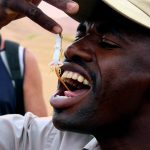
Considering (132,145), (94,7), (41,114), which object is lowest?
(41,114)

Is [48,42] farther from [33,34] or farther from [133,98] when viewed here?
[133,98]

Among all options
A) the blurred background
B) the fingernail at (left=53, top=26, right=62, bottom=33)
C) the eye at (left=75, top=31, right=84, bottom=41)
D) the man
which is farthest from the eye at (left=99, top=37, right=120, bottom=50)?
the blurred background

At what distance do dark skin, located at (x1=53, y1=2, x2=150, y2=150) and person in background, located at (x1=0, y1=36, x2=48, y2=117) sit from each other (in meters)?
1.31

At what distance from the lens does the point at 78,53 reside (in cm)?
348

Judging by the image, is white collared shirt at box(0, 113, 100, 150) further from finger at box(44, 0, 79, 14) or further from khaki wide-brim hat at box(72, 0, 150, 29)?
finger at box(44, 0, 79, 14)

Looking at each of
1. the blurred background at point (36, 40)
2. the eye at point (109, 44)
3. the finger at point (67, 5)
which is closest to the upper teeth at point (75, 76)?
the eye at point (109, 44)

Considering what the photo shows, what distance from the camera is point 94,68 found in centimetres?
348

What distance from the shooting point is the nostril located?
3.47 m

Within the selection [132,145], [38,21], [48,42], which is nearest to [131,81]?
[132,145]

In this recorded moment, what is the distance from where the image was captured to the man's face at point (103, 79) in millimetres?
3424

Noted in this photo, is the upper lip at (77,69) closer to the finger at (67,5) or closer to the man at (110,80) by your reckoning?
the man at (110,80)

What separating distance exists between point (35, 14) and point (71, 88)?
613mm

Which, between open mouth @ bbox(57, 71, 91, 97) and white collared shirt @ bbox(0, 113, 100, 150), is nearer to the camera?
open mouth @ bbox(57, 71, 91, 97)

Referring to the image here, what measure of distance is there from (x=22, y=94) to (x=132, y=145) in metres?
1.60
